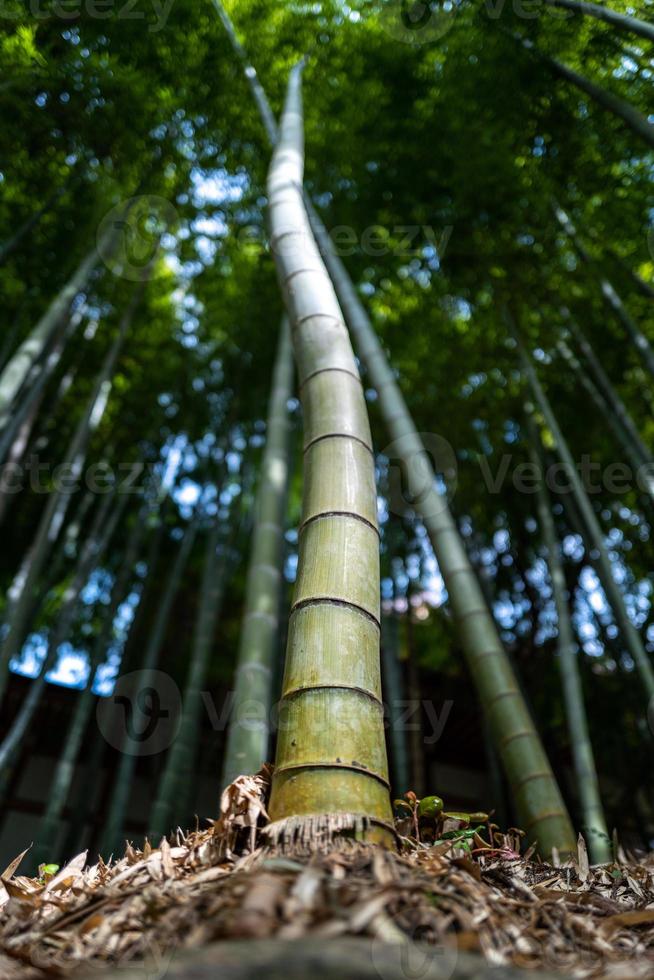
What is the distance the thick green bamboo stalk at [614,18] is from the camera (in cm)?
261

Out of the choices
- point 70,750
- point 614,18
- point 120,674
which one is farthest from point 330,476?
point 120,674

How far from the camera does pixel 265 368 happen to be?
601 centimetres

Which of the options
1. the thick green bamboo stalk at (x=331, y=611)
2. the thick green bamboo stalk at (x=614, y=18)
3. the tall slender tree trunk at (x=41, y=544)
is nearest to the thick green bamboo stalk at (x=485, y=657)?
the thick green bamboo stalk at (x=331, y=611)

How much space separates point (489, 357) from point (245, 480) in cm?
222

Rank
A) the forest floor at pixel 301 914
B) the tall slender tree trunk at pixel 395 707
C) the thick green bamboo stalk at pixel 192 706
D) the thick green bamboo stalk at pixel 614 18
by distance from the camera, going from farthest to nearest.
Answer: the tall slender tree trunk at pixel 395 707
the thick green bamboo stalk at pixel 192 706
the thick green bamboo stalk at pixel 614 18
the forest floor at pixel 301 914

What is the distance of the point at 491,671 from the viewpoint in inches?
83.4

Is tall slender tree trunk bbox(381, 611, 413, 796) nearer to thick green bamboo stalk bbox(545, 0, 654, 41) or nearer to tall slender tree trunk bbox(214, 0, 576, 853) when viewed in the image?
tall slender tree trunk bbox(214, 0, 576, 853)

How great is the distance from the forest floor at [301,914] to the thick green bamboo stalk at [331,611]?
8cm

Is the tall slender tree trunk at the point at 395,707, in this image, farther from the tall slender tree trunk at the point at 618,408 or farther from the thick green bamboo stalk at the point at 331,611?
the thick green bamboo stalk at the point at 331,611

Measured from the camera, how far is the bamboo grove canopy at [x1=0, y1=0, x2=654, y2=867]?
1858mm

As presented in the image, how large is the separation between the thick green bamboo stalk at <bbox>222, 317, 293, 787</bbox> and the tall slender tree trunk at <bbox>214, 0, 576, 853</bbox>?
0.52 metres

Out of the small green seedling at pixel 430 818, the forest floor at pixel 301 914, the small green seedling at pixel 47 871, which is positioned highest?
the small green seedling at pixel 430 818

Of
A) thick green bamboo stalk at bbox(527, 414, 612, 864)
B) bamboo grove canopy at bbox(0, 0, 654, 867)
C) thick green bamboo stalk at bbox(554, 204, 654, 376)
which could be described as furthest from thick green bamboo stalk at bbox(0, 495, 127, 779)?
thick green bamboo stalk at bbox(554, 204, 654, 376)

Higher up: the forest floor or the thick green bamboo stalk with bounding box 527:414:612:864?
the thick green bamboo stalk with bounding box 527:414:612:864
